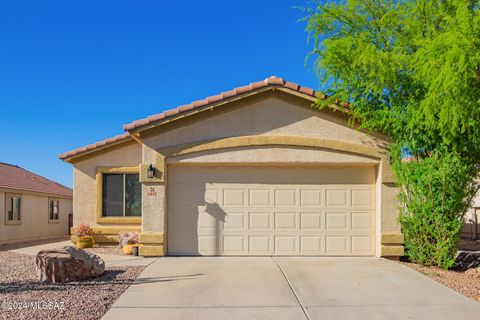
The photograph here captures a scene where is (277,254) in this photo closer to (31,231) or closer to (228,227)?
(228,227)

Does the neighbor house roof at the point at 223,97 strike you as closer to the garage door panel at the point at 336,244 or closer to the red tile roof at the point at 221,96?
the red tile roof at the point at 221,96

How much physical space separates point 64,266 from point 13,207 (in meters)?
12.1

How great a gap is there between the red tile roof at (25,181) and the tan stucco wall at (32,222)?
0.88 feet

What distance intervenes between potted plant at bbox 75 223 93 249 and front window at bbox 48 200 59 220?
8615 mm

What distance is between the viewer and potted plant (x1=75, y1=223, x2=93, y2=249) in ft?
45.2

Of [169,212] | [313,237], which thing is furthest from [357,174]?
[169,212]

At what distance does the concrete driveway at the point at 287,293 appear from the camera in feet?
20.1

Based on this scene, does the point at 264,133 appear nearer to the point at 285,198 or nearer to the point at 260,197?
the point at 260,197

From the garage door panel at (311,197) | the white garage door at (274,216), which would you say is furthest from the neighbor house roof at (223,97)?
the garage door panel at (311,197)

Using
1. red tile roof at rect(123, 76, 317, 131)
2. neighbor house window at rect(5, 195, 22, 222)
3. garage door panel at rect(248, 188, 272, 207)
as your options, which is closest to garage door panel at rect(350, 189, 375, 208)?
garage door panel at rect(248, 188, 272, 207)

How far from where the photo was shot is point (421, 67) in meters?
8.52

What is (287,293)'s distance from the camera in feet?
23.4

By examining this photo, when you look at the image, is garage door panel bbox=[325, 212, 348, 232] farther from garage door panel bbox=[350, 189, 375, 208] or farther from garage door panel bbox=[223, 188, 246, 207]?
garage door panel bbox=[223, 188, 246, 207]

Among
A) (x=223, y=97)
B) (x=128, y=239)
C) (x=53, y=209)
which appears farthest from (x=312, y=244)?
(x=53, y=209)
